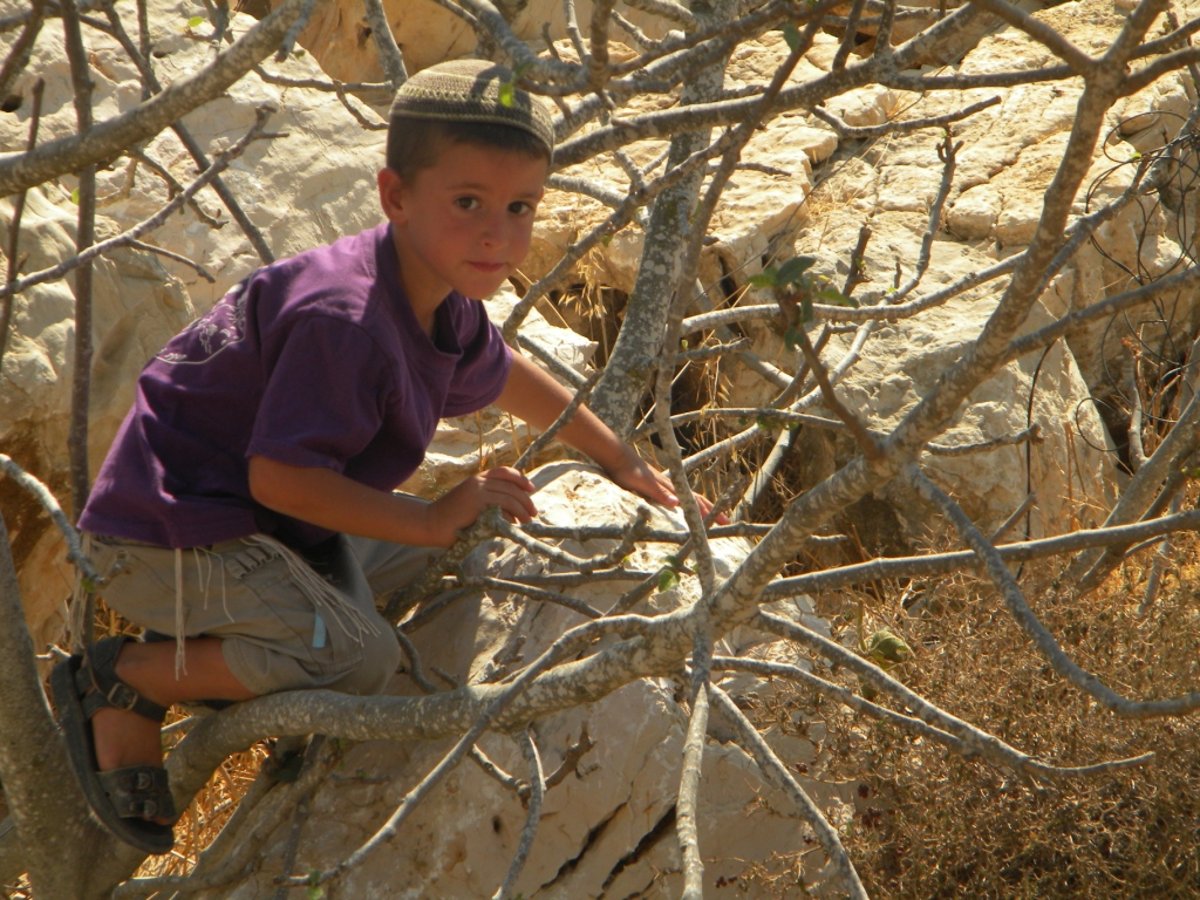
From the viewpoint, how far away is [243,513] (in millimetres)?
2195

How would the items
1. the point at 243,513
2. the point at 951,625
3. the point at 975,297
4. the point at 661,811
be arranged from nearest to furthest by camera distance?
1. the point at 243,513
2. the point at 661,811
3. the point at 951,625
4. the point at 975,297

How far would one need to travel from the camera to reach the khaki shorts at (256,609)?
2.21 m

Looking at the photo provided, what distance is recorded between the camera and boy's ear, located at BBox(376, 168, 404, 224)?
2.20 metres

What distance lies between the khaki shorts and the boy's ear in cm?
60

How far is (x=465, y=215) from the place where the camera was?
2145 mm

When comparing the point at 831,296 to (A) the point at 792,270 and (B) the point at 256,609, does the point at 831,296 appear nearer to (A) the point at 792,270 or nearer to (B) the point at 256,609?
(A) the point at 792,270

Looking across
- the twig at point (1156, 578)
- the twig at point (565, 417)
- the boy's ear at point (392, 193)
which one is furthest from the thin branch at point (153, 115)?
the twig at point (1156, 578)

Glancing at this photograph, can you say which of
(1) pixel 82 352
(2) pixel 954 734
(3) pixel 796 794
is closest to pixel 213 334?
(1) pixel 82 352

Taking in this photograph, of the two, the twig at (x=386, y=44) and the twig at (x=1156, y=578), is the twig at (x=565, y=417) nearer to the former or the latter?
the twig at (x=386, y=44)

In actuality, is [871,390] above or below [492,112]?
below

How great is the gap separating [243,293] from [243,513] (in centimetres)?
38

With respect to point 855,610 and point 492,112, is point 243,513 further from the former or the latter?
point 855,610

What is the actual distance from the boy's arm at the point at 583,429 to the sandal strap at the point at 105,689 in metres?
0.96

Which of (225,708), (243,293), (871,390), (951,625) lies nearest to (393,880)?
(225,708)
